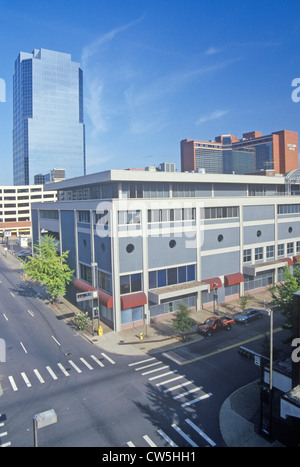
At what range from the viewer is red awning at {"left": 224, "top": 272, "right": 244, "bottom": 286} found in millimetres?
41844

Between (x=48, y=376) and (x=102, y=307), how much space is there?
12.1 meters

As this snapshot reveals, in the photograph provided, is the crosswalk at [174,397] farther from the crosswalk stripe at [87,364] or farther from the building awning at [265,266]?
the building awning at [265,266]

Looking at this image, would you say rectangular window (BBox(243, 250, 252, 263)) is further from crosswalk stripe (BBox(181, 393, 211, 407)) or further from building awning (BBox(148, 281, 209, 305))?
crosswalk stripe (BBox(181, 393, 211, 407))

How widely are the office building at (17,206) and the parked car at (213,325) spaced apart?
10224cm

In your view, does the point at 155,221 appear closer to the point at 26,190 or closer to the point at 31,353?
the point at 31,353

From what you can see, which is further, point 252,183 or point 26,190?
point 26,190

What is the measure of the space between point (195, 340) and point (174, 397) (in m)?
9.72

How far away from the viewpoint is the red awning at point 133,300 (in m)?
33.2

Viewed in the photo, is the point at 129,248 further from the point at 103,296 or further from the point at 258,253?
the point at 258,253

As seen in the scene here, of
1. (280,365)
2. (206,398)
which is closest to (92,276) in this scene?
(206,398)

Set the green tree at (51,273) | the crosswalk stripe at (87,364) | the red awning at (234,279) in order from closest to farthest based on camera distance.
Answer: the crosswalk stripe at (87,364), the green tree at (51,273), the red awning at (234,279)

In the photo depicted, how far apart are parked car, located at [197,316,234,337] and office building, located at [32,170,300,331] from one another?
4.66 m

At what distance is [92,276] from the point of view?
125 feet

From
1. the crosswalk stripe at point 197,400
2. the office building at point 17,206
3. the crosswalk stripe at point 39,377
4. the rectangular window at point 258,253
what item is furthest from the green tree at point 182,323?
the office building at point 17,206
